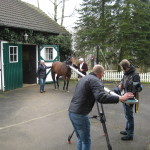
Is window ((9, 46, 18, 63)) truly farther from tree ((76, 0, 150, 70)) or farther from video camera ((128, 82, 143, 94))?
video camera ((128, 82, 143, 94))

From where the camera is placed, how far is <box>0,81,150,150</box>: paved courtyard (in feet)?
17.6

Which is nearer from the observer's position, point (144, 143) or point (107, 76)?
point (144, 143)

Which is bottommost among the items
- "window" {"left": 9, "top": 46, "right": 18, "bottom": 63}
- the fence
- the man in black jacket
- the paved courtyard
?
the paved courtyard

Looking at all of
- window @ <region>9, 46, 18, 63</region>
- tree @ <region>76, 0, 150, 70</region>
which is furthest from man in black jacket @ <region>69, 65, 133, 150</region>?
tree @ <region>76, 0, 150, 70</region>

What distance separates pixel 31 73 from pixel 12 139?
1041 cm

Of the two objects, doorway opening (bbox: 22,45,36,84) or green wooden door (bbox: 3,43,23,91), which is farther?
doorway opening (bbox: 22,45,36,84)

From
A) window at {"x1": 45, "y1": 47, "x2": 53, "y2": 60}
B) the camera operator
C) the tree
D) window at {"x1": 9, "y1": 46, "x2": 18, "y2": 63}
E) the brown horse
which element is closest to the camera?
the camera operator

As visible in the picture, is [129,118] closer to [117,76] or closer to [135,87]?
[135,87]

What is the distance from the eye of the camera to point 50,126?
22.3 feet

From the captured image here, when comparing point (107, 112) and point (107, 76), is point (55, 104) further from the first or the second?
point (107, 76)

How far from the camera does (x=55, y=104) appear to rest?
32.1 feet

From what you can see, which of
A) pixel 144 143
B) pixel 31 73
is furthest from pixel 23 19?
pixel 144 143

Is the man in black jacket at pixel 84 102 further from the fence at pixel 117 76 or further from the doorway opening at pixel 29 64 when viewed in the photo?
the fence at pixel 117 76

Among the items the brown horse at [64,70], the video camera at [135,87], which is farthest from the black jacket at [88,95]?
the brown horse at [64,70]
